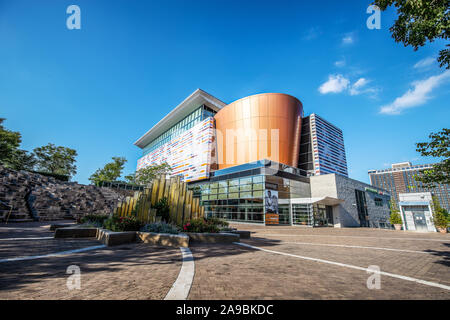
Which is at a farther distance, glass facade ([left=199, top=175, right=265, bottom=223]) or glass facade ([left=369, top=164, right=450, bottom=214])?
glass facade ([left=369, top=164, right=450, bottom=214])

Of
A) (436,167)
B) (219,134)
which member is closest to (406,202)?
(436,167)

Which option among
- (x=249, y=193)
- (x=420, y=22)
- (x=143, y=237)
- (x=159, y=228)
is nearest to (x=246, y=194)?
(x=249, y=193)

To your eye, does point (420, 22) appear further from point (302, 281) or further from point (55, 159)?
point (55, 159)

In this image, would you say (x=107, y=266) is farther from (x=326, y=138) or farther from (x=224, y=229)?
(x=326, y=138)

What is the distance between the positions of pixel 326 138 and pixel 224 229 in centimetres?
6831

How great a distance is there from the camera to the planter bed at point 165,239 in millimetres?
7655

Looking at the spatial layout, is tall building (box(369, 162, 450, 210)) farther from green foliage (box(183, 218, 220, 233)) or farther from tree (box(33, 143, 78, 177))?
tree (box(33, 143, 78, 177))

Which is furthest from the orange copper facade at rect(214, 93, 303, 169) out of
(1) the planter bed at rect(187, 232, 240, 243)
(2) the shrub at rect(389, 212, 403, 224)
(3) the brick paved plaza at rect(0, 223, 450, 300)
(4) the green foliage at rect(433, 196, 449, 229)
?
(3) the brick paved plaza at rect(0, 223, 450, 300)

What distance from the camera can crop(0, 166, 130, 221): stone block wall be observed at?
1630cm

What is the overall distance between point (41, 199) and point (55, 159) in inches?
1271

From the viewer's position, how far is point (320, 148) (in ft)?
204

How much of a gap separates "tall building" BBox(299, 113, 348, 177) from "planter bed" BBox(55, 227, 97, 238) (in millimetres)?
54648

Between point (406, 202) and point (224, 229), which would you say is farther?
point (406, 202)
